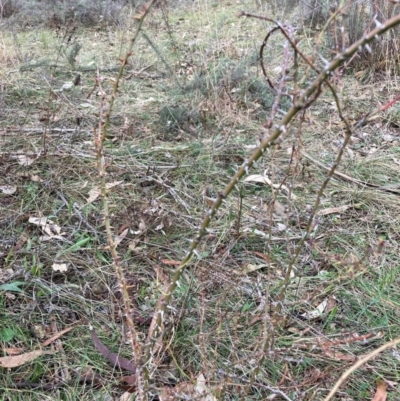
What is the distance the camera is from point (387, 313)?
5.05 ft

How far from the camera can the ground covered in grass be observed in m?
1.31

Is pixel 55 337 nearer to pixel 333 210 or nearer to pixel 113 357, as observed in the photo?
pixel 113 357

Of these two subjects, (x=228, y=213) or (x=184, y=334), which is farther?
(x=228, y=213)

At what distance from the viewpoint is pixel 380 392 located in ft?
4.23

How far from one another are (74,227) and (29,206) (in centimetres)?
26

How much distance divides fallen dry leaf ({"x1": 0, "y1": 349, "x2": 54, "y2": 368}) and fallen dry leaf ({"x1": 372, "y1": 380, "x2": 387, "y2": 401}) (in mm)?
987

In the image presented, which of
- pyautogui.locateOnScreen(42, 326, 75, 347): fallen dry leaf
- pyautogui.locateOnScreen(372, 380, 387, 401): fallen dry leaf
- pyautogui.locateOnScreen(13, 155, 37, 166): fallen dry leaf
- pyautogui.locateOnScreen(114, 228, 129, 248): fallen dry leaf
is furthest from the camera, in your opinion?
pyautogui.locateOnScreen(13, 155, 37, 166): fallen dry leaf

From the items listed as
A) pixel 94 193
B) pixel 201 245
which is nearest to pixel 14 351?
pixel 201 245

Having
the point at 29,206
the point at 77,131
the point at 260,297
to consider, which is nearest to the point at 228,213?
the point at 260,297

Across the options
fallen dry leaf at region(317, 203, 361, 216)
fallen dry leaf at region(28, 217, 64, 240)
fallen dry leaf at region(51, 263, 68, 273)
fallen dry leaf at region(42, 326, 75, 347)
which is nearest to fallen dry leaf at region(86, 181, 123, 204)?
fallen dry leaf at region(28, 217, 64, 240)

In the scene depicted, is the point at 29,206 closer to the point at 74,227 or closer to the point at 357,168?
the point at 74,227

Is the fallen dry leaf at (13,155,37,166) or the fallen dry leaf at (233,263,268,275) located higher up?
the fallen dry leaf at (13,155,37,166)

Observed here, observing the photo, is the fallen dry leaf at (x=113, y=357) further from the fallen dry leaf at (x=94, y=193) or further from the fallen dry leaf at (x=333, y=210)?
the fallen dry leaf at (x=333, y=210)

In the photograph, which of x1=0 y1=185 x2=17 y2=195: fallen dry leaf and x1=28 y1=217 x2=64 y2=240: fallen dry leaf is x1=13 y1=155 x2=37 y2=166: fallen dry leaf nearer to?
x1=0 y1=185 x2=17 y2=195: fallen dry leaf
